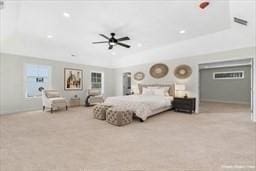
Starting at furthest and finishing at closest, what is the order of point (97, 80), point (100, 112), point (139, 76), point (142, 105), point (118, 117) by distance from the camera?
point (97, 80), point (139, 76), point (100, 112), point (142, 105), point (118, 117)

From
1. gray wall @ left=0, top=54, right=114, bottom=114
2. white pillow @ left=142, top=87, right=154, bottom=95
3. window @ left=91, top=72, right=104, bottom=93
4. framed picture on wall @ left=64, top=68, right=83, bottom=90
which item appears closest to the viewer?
gray wall @ left=0, top=54, right=114, bottom=114

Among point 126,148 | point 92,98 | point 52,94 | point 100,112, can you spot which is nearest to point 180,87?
point 100,112

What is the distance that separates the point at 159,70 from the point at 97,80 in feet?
14.0

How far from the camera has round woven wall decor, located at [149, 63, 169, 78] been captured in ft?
23.4

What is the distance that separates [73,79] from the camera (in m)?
7.84

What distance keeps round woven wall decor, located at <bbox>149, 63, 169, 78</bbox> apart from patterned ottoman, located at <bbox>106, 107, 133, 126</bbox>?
366 cm

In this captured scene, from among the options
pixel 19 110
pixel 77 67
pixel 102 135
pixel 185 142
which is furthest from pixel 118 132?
pixel 77 67

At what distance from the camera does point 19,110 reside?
600 cm

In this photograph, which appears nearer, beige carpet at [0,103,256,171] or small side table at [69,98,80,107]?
beige carpet at [0,103,256,171]

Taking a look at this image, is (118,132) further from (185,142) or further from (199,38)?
(199,38)

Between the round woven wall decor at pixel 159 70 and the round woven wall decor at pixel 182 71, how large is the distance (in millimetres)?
550

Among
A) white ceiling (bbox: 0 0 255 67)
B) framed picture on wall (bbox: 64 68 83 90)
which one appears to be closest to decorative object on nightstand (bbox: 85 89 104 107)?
framed picture on wall (bbox: 64 68 83 90)

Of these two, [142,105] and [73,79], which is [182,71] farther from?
[73,79]

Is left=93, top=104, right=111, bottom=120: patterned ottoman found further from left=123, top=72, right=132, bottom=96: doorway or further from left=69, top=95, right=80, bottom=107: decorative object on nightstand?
left=123, top=72, right=132, bottom=96: doorway
